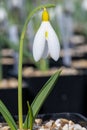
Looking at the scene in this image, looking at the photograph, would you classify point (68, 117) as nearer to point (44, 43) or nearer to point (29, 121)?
point (29, 121)

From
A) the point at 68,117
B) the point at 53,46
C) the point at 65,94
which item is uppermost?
the point at 53,46

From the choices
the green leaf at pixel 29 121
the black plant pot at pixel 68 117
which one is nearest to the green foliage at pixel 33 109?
the green leaf at pixel 29 121

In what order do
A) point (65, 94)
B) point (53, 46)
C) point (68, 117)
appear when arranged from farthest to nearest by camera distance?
1. point (65, 94)
2. point (68, 117)
3. point (53, 46)

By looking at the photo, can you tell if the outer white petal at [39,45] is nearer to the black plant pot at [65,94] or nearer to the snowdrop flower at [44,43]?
the snowdrop flower at [44,43]

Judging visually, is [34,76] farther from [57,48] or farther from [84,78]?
[57,48]

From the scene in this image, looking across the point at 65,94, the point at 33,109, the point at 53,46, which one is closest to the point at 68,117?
the point at 33,109

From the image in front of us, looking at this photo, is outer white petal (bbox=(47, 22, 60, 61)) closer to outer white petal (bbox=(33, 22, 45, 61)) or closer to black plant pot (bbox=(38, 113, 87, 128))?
outer white petal (bbox=(33, 22, 45, 61))

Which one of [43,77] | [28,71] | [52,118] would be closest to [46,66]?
[28,71]

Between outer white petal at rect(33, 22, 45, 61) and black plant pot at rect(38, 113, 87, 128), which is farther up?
outer white petal at rect(33, 22, 45, 61)

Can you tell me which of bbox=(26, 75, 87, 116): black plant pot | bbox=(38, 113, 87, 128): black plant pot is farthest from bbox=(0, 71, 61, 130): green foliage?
bbox=(26, 75, 87, 116): black plant pot

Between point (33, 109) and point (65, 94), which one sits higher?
point (33, 109)

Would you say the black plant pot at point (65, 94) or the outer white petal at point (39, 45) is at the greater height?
the outer white petal at point (39, 45)
